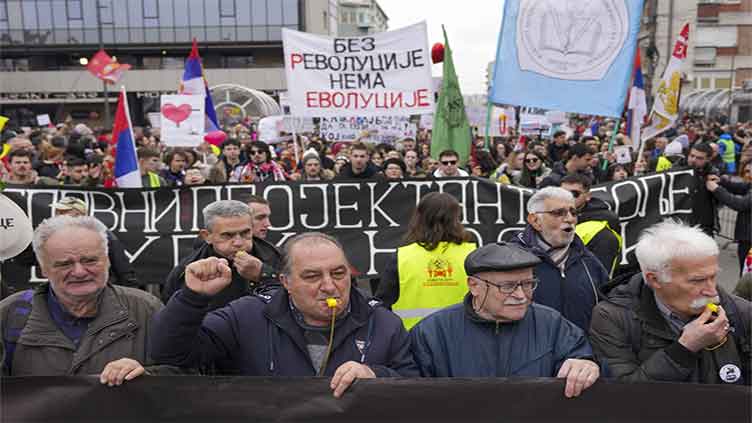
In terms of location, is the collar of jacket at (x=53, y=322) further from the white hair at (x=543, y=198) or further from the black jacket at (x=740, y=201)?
the black jacket at (x=740, y=201)

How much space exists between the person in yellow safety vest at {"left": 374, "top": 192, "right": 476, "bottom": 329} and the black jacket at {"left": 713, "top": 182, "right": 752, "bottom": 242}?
386cm

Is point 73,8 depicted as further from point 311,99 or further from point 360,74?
point 360,74

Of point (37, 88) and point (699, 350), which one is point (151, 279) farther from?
point (37, 88)

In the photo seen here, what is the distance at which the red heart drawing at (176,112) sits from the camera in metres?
9.68

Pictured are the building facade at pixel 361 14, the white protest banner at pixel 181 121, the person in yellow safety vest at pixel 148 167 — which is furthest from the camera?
the building facade at pixel 361 14

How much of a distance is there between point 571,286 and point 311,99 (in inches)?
215

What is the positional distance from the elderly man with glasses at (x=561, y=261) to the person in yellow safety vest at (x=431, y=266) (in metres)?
0.39

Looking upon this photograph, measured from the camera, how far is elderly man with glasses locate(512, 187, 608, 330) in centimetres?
358

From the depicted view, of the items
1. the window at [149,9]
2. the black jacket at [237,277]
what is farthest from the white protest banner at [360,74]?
the window at [149,9]

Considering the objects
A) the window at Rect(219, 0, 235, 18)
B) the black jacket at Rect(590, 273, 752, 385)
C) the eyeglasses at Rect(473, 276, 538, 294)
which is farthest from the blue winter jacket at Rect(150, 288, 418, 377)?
the window at Rect(219, 0, 235, 18)

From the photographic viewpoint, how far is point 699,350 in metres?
2.28

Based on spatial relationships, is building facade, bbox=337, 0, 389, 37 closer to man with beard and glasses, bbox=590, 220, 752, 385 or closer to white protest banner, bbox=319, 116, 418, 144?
white protest banner, bbox=319, 116, 418, 144

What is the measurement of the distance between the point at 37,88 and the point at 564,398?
5535 cm

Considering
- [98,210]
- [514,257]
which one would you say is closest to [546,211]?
[514,257]
